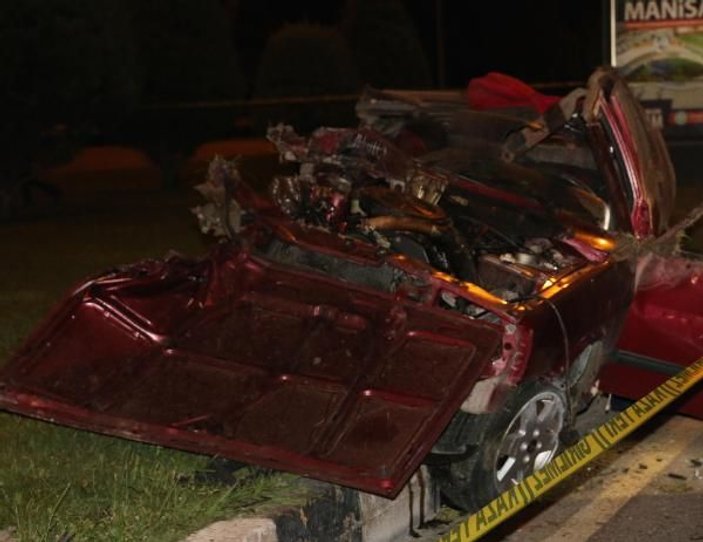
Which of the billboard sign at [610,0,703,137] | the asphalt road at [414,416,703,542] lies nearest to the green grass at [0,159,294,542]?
the asphalt road at [414,416,703,542]

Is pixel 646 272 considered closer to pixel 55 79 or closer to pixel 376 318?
pixel 376 318

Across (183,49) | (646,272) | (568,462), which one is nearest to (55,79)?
(183,49)

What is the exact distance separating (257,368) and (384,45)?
21779 mm

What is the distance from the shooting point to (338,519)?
5238mm

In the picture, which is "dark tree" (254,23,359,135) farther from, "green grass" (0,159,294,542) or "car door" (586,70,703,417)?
"car door" (586,70,703,417)

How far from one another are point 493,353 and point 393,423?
1.74 ft

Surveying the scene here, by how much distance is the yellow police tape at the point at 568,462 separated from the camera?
15.4 feet

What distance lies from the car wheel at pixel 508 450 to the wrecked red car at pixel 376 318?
10 millimetres

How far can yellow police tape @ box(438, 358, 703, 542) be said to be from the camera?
4.71 m

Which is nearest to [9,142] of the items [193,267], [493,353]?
[193,267]

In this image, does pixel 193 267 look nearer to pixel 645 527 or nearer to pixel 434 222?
pixel 434 222

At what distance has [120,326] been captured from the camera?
562 centimetres

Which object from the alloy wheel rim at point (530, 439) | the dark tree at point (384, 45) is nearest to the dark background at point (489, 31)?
the dark tree at point (384, 45)

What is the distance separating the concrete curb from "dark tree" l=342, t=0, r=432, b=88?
21.1 meters
